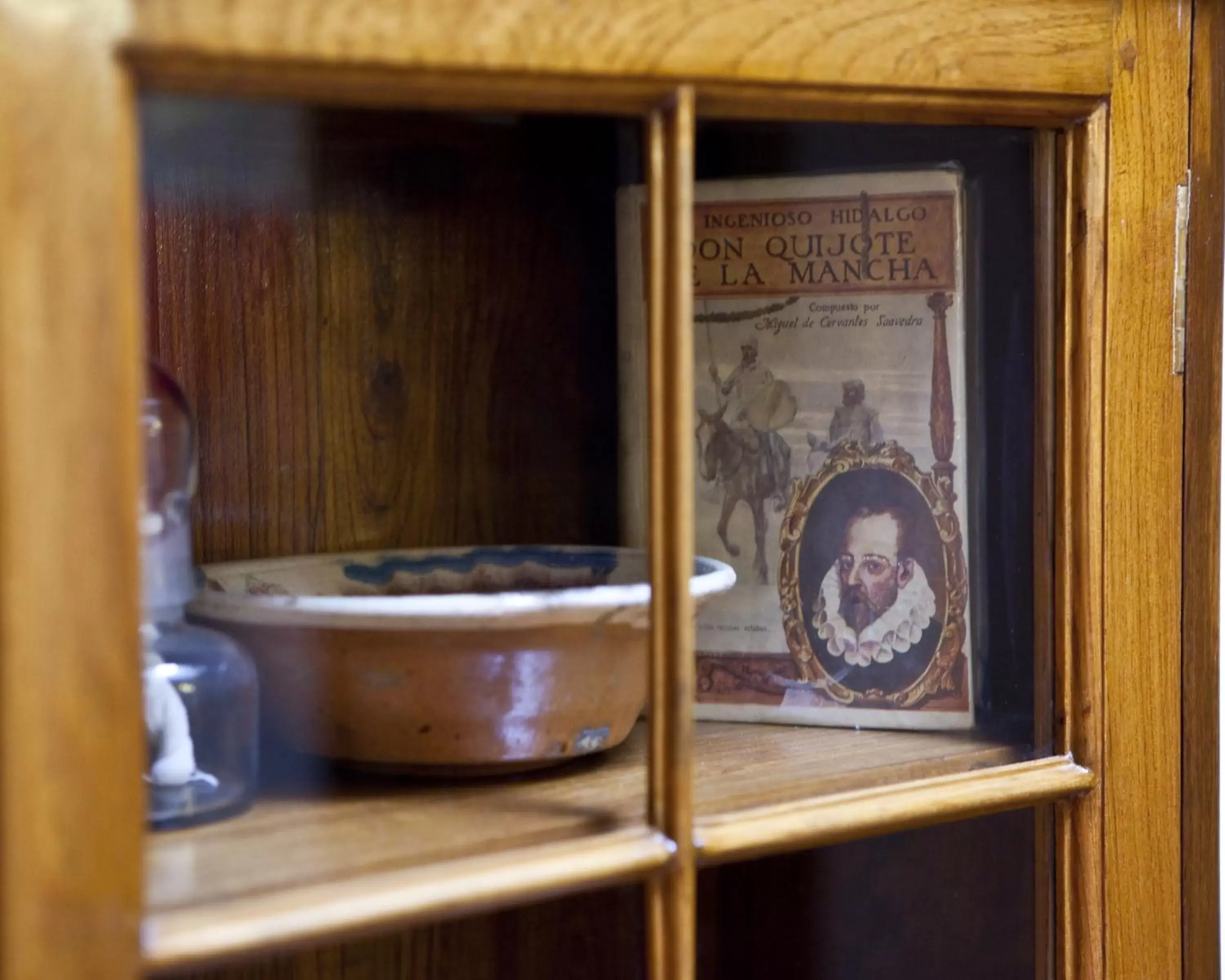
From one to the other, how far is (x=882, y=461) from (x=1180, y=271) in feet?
0.47

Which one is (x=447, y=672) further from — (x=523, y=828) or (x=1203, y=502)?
(x=1203, y=502)

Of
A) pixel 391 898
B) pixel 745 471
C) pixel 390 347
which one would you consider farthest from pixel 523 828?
pixel 390 347

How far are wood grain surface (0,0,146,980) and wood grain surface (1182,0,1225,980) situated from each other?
416 millimetres

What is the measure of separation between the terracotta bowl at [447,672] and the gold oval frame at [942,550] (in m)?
0.07

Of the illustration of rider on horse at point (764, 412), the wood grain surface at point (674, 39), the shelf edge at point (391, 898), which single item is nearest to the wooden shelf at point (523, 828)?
the shelf edge at point (391, 898)

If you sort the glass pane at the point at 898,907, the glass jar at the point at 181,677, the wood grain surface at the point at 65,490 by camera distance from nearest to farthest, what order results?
the wood grain surface at the point at 65,490 → the glass jar at the point at 181,677 → the glass pane at the point at 898,907

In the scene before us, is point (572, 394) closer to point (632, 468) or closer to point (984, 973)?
point (632, 468)

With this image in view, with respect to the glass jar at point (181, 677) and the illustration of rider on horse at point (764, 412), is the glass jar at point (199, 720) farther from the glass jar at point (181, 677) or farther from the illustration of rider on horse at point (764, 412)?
the illustration of rider on horse at point (764, 412)

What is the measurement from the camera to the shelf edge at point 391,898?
1.38 feet

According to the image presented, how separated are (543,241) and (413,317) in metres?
0.08

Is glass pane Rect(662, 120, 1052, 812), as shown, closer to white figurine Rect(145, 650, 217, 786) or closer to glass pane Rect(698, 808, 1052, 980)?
glass pane Rect(698, 808, 1052, 980)

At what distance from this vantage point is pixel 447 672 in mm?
545

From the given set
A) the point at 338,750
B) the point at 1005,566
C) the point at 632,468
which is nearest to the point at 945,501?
the point at 1005,566

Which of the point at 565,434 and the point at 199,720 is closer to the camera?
the point at 199,720
